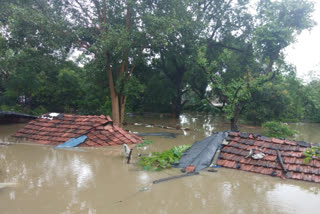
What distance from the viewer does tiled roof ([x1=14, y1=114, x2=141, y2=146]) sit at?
1005 cm

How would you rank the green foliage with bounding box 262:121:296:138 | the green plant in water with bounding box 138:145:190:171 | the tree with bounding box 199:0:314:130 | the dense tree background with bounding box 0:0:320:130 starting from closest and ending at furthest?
the green plant in water with bounding box 138:145:190:171 < the dense tree background with bounding box 0:0:320:130 < the tree with bounding box 199:0:314:130 < the green foliage with bounding box 262:121:296:138

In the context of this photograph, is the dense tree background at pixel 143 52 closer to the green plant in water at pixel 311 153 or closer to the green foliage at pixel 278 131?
the green foliage at pixel 278 131

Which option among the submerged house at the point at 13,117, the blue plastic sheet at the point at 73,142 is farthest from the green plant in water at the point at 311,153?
the submerged house at the point at 13,117

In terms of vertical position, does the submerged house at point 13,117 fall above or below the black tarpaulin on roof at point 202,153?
above

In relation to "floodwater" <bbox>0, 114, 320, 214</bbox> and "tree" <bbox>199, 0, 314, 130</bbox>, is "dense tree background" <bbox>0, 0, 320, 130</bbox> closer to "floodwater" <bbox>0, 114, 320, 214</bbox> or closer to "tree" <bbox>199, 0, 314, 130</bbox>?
"tree" <bbox>199, 0, 314, 130</bbox>

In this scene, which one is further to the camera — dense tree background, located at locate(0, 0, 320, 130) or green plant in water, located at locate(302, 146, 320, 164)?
dense tree background, located at locate(0, 0, 320, 130)

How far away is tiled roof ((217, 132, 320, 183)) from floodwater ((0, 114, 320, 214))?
0.28 metres

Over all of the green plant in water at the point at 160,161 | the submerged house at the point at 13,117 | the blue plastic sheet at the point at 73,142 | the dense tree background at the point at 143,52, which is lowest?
the green plant in water at the point at 160,161

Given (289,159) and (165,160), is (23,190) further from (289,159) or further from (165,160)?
(289,159)

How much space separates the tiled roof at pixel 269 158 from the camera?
6.61m

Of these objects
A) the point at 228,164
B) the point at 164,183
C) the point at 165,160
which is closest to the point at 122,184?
the point at 164,183

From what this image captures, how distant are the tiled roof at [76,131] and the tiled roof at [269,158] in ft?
14.7

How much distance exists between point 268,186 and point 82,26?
37.0 feet

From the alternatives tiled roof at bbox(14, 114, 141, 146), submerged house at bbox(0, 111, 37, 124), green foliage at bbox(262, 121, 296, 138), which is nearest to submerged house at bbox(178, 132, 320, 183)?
tiled roof at bbox(14, 114, 141, 146)
